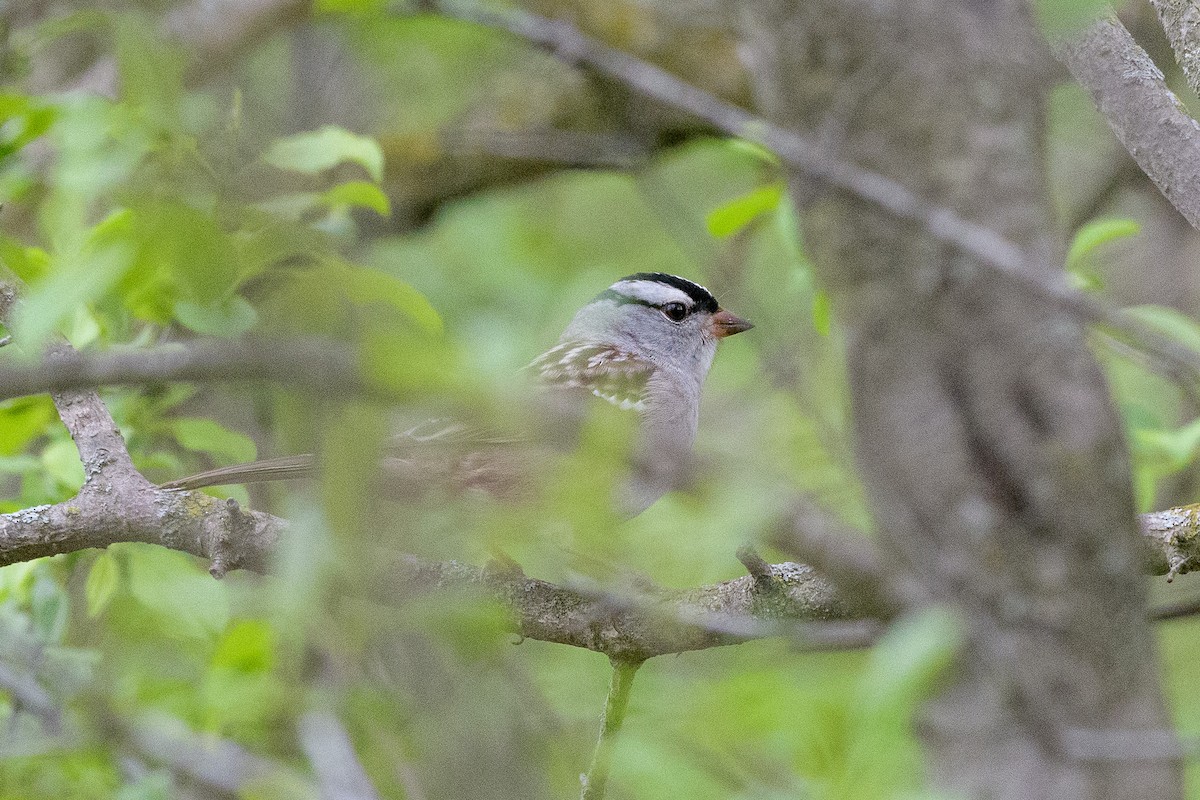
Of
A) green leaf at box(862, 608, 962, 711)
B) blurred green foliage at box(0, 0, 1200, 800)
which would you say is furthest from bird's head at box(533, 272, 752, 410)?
green leaf at box(862, 608, 962, 711)

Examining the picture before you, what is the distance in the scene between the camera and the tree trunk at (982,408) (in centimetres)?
180

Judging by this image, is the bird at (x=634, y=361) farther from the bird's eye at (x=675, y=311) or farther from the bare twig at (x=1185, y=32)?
the bare twig at (x=1185, y=32)

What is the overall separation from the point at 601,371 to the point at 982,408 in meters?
2.35

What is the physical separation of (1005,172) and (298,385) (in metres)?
1.44

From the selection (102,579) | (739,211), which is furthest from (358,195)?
(102,579)

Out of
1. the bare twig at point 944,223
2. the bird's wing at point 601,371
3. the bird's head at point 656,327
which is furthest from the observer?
the bird's head at point 656,327

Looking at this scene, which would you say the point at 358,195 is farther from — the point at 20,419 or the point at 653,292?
the point at 653,292

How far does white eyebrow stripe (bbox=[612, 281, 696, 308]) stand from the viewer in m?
4.66

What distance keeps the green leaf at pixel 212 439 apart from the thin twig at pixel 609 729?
1.07m

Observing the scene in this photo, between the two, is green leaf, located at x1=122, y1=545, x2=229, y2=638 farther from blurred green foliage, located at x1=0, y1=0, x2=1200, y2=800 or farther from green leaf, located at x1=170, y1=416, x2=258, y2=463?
green leaf, located at x1=170, y1=416, x2=258, y2=463

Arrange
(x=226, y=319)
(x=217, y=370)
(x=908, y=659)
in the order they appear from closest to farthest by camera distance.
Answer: (x=217, y=370), (x=908, y=659), (x=226, y=319)

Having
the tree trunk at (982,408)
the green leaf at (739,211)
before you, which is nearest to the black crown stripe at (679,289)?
A: the green leaf at (739,211)

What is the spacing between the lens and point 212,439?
2.97 metres

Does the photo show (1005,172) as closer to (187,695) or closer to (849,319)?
(849,319)
